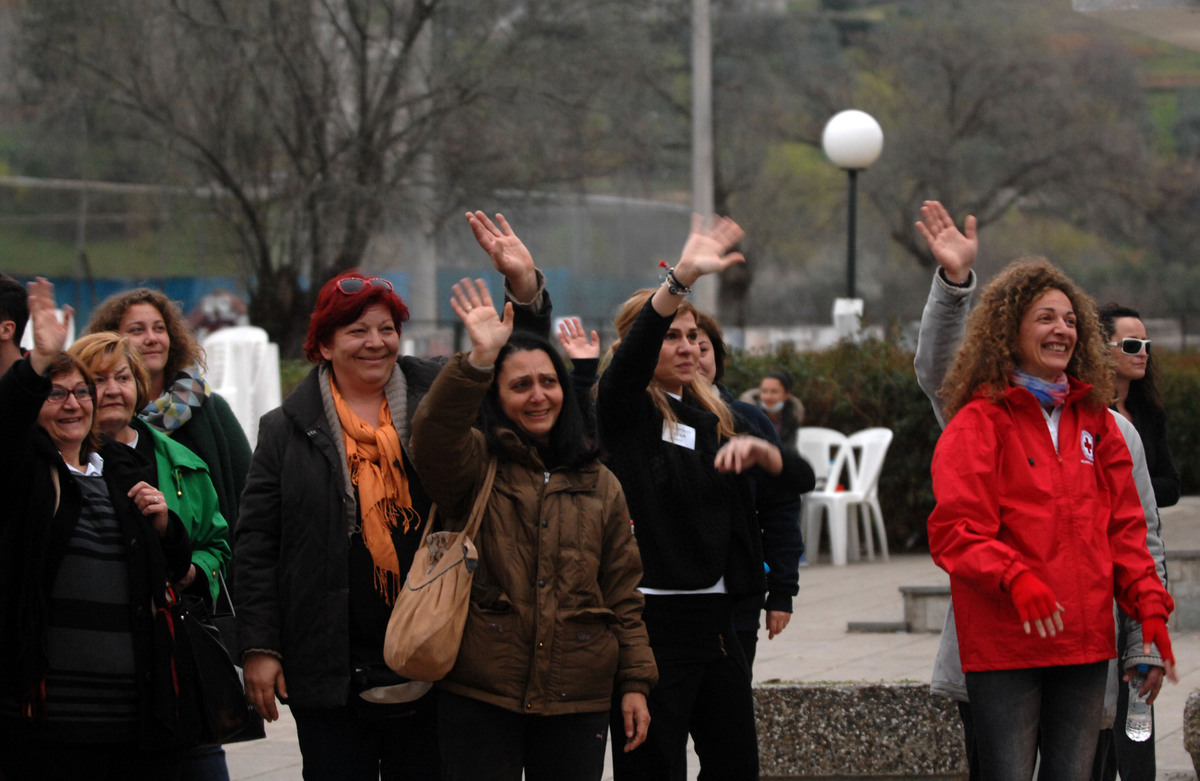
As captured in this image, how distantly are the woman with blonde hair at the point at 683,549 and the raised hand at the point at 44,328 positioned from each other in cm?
148

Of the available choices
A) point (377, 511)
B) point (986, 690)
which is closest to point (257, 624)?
point (377, 511)

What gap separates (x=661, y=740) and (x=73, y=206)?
1874 centimetres

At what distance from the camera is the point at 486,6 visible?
18.3 metres

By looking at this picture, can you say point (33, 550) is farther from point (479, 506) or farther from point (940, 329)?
point (940, 329)

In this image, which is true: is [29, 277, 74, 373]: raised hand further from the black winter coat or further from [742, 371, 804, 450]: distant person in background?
[742, 371, 804, 450]: distant person in background

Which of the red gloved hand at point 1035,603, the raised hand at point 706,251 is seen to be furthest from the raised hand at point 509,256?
the red gloved hand at point 1035,603

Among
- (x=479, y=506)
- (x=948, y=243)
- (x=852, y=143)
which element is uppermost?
(x=852, y=143)

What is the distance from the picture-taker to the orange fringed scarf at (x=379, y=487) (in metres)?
3.84

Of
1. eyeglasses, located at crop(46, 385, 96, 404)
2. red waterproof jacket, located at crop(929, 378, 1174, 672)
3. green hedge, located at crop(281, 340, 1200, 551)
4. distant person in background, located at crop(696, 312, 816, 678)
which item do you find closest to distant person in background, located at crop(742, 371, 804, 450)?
green hedge, located at crop(281, 340, 1200, 551)

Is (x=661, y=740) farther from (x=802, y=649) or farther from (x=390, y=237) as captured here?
(x=390, y=237)

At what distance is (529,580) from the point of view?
3676mm

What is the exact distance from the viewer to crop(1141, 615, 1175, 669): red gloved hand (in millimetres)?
3943

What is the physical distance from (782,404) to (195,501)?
25.4 feet

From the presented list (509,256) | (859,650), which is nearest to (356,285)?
(509,256)
